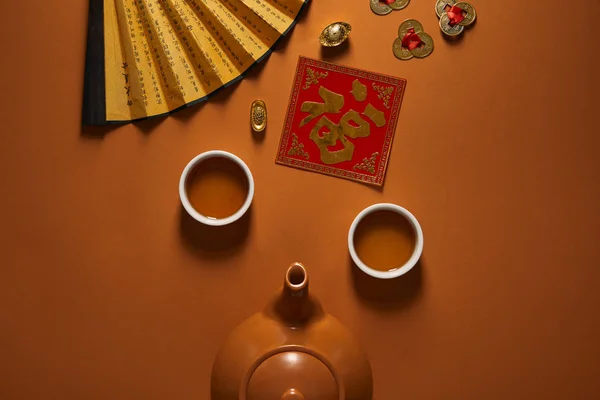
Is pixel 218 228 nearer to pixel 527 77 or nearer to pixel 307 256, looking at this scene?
pixel 307 256

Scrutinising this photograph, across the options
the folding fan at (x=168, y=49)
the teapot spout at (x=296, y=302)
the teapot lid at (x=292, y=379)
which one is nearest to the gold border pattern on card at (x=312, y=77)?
the folding fan at (x=168, y=49)

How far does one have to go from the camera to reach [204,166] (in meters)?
1.24

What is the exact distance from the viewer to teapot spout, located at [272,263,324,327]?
1078 mm

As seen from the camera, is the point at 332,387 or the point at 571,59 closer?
the point at 332,387

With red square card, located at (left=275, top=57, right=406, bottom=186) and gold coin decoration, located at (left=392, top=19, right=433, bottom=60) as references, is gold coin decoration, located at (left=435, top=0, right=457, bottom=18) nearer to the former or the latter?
gold coin decoration, located at (left=392, top=19, right=433, bottom=60)

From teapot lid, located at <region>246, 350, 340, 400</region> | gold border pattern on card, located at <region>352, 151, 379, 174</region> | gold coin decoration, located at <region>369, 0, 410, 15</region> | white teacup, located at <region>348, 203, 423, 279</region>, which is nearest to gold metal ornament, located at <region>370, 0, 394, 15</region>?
gold coin decoration, located at <region>369, 0, 410, 15</region>

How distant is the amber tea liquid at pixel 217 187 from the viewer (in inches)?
48.5

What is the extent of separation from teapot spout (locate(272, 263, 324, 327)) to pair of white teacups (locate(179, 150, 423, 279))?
0.15 meters

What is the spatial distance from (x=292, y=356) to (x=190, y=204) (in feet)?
1.32

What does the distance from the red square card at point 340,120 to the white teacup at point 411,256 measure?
8cm

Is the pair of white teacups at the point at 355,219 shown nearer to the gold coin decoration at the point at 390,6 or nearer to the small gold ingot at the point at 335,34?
the small gold ingot at the point at 335,34

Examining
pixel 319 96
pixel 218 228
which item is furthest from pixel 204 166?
pixel 319 96

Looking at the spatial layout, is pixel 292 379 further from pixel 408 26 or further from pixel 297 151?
pixel 408 26

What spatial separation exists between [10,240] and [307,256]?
66 cm
